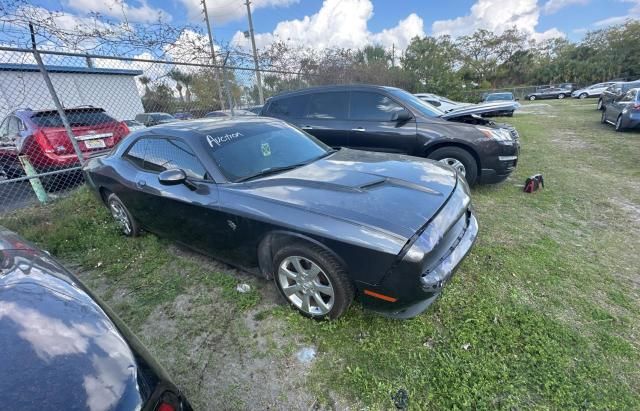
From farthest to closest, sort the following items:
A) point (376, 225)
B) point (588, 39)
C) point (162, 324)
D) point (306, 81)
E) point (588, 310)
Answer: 1. point (588, 39)
2. point (306, 81)
3. point (162, 324)
4. point (588, 310)
5. point (376, 225)

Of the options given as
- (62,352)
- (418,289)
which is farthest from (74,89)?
(418,289)

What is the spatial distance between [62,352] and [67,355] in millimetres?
30

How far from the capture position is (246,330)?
232 centimetres

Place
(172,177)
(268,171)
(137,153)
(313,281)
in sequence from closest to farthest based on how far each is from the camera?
(313,281) → (172,177) → (268,171) → (137,153)

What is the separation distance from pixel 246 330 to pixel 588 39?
62009 mm

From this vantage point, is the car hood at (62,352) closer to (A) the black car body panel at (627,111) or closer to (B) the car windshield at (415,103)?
(B) the car windshield at (415,103)

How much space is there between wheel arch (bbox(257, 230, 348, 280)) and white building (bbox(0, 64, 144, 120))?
215 inches

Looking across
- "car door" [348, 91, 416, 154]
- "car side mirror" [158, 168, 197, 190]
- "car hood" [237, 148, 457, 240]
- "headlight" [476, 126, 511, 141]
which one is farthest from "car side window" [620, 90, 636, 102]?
"car side mirror" [158, 168, 197, 190]

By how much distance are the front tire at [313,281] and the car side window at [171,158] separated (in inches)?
44.1

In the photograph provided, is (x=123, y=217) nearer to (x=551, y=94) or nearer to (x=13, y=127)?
(x=13, y=127)

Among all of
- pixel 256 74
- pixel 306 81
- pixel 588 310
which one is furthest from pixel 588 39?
pixel 588 310

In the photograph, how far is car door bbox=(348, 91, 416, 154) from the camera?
4.58 m

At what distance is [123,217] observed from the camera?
3811mm

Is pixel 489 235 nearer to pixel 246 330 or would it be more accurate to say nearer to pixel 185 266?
pixel 246 330
